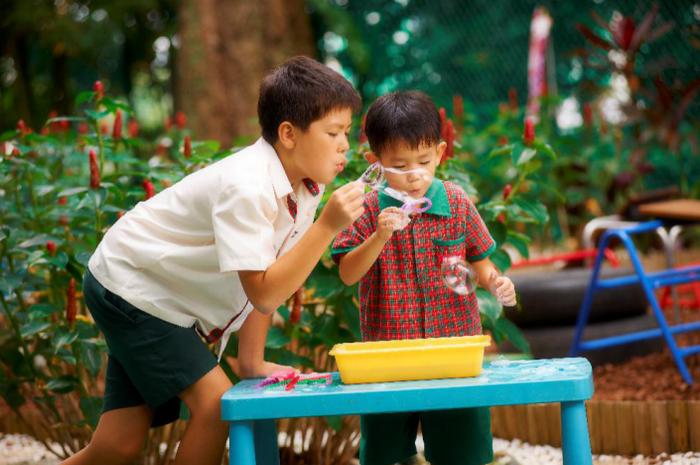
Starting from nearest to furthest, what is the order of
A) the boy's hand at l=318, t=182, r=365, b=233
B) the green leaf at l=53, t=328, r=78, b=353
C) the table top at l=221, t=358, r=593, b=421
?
the table top at l=221, t=358, r=593, b=421 < the boy's hand at l=318, t=182, r=365, b=233 < the green leaf at l=53, t=328, r=78, b=353

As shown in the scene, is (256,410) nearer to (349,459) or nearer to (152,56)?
(349,459)

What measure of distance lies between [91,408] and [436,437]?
1121mm

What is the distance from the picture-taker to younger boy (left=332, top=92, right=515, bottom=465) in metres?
2.62

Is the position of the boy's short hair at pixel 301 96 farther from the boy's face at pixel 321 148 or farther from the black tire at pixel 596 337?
the black tire at pixel 596 337

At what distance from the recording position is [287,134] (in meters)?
2.47

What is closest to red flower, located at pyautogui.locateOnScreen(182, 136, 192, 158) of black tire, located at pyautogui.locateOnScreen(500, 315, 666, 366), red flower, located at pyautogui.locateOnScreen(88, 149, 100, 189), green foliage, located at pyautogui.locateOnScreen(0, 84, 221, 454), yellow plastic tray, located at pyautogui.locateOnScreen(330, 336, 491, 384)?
green foliage, located at pyautogui.locateOnScreen(0, 84, 221, 454)

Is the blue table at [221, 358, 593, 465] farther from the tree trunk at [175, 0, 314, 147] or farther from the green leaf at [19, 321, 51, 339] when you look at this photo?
the tree trunk at [175, 0, 314, 147]

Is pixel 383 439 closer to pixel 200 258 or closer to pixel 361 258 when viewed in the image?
pixel 361 258

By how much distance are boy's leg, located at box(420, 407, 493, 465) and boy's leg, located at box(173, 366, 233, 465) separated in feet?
1.89

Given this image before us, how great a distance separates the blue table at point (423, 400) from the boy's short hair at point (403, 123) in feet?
2.19

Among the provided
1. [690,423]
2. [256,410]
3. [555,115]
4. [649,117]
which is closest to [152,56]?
[555,115]

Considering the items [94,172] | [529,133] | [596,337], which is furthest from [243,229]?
[596,337]

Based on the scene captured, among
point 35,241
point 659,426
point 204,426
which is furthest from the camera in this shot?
point 659,426

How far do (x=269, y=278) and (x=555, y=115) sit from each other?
219 inches
